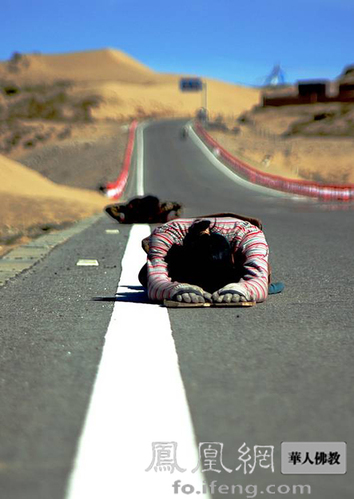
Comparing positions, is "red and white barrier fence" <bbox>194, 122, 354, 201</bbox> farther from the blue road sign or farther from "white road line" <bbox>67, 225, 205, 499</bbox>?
the blue road sign

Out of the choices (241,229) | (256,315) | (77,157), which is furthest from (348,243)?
(77,157)

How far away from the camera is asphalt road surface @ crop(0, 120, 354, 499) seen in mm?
3549

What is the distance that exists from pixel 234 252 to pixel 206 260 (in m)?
0.36

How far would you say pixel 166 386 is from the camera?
16.3 ft

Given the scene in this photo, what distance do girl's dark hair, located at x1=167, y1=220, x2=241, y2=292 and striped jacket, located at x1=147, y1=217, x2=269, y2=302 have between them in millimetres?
158

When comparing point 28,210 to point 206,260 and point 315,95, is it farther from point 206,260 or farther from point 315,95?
point 315,95

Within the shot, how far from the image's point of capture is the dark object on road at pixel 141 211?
21.1m

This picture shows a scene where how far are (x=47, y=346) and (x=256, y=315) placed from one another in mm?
1982

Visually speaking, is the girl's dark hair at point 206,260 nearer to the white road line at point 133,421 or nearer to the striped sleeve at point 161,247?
the striped sleeve at point 161,247

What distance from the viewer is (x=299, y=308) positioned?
7.86 m

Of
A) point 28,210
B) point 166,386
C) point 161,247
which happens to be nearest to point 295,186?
point 28,210

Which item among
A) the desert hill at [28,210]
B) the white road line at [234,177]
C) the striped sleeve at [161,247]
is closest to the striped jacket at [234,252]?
the striped sleeve at [161,247]

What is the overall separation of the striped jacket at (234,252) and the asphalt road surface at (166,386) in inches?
7.7

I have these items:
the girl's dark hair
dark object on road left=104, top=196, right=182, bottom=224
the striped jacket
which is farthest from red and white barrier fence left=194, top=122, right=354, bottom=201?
the girl's dark hair
